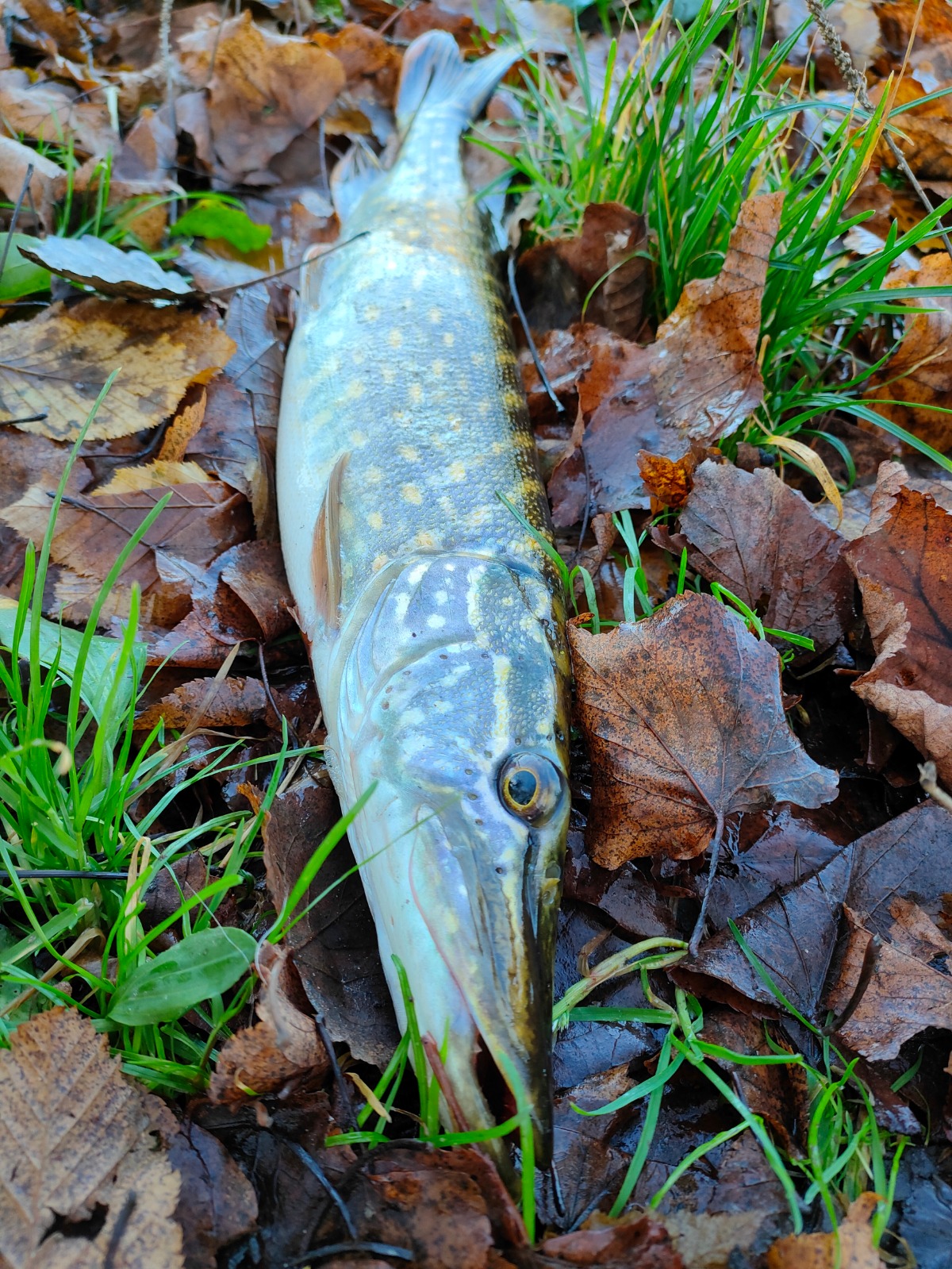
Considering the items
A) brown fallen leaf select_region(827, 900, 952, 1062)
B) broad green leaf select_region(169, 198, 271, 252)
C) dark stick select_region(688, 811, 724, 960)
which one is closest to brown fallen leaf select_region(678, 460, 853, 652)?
dark stick select_region(688, 811, 724, 960)

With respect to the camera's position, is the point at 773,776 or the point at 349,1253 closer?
the point at 349,1253

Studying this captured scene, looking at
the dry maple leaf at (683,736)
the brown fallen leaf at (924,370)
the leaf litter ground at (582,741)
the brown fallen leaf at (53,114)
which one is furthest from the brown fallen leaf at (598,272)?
the brown fallen leaf at (53,114)

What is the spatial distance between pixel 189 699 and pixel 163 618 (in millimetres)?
321

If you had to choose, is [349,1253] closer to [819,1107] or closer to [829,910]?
[819,1107]

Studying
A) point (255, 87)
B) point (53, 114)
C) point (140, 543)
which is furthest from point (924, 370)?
point (53, 114)

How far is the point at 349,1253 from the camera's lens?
145 cm

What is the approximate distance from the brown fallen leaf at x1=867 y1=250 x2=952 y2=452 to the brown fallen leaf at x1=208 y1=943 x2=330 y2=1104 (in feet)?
8.19

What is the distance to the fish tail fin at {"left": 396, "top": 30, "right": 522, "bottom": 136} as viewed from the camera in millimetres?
3826

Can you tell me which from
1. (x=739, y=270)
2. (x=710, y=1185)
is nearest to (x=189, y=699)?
(x=710, y=1185)

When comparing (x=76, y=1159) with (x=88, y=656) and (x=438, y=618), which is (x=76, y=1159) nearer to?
(x=88, y=656)

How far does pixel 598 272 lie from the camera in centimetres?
306

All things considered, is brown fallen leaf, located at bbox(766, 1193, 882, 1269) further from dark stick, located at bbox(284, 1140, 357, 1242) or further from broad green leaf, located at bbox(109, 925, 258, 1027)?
broad green leaf, located at bbox(109, 925, 258, 1027)

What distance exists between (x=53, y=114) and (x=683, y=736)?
131 inches

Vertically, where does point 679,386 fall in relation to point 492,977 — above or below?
above
